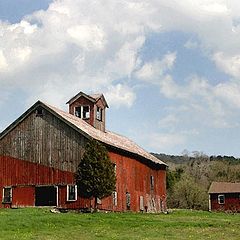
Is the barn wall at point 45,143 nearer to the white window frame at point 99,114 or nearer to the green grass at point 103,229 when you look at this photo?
the white window frame at point 99,114

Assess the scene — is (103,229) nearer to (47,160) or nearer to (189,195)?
(47,160)

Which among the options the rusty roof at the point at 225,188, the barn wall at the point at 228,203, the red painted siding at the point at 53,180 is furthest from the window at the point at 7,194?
the rusty roof at the point at 225,188

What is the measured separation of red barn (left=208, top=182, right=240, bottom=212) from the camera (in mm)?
86875

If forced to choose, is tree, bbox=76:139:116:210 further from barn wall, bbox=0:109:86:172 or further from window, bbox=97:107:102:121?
window, bbox=97:107:102:121

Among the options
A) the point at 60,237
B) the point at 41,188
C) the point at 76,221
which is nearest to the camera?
the point at 60,237

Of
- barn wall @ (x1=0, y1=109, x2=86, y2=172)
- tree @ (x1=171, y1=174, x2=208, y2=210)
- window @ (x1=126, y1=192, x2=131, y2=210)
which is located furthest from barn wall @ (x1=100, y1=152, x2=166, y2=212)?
tree @ (x1=171, y1=174, x2=208, y2=210)

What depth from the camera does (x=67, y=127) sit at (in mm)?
49906

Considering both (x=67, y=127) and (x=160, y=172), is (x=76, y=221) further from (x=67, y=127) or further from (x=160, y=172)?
(x=160, y=172)

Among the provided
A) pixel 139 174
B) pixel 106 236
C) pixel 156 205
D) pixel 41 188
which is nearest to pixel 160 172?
pixel 156 205

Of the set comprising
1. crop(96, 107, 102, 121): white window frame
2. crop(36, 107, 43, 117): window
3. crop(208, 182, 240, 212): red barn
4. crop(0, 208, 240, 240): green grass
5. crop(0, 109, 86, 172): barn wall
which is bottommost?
crop(0, 208, 240, 240): green grass

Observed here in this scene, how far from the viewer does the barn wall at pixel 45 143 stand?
49250 mm

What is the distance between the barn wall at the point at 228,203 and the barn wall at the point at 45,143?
142 ft

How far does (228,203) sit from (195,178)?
3888 cm

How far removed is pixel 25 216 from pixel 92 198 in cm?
1157
